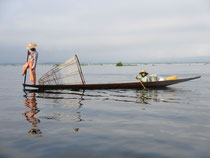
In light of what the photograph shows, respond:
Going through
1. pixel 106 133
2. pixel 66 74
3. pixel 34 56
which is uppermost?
pixel 34 56

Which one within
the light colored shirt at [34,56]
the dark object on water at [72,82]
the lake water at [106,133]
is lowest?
the lake water at [106,133]

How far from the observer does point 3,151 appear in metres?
4.02

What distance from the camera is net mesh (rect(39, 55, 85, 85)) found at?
518 inches

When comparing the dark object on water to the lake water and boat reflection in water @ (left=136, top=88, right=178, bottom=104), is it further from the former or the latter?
the lake water

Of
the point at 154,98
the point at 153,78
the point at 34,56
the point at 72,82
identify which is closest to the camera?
the point at 154,98

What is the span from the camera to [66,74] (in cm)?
1355

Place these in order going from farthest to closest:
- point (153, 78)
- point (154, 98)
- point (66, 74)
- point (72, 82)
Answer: point (153, 78), point (72, 82), point (66, 74), point (154, 98)

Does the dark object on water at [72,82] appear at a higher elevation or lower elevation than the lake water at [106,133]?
higher

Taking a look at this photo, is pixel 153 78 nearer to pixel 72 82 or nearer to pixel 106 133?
pixel 72 82

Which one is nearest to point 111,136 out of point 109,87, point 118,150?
point 118,150

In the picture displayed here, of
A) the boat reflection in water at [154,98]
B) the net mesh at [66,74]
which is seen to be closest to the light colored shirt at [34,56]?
the net mesh at [66,74]

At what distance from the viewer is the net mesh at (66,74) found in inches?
518

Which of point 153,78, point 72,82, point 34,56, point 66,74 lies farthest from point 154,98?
point 34,56

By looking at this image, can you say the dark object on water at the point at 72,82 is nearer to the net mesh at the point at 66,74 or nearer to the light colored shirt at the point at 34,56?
the net mesh at the point at 66,74
